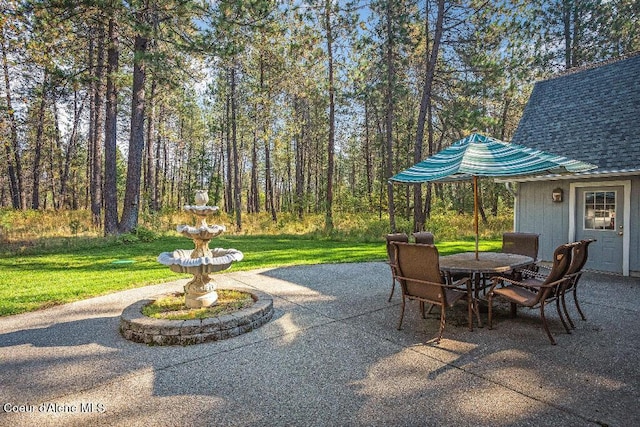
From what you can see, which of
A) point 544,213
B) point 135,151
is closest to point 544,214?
point 544,213

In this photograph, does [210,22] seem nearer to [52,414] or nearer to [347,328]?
[347,328]

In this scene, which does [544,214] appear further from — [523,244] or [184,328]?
[184,328]

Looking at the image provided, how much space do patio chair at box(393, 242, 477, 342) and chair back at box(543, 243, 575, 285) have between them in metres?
0.82

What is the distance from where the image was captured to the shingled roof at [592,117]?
7616 millimetres

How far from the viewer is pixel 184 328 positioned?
12.0ft

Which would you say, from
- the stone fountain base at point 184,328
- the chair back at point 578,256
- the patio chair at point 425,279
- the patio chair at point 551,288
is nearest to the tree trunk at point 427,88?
the chair back at point 578,256

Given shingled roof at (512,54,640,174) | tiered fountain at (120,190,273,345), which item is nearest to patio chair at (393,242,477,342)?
tiered fountain at (120,190,273,345)

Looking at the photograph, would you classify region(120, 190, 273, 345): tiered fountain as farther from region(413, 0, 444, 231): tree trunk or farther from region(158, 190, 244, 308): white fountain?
region(413, 0, 444, 231): tree trunk

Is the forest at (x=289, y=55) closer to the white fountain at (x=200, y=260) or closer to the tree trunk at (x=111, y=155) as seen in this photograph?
the tree trunk at (x=111, y=155)

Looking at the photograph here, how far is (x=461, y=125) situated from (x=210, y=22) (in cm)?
785

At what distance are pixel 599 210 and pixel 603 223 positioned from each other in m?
0.29

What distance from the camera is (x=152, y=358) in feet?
10.8

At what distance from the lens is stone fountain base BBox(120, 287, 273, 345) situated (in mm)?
Answer: 3639

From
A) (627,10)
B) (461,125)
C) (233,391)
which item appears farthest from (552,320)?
(627,10)
